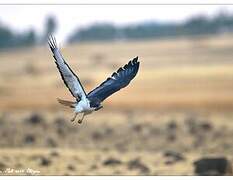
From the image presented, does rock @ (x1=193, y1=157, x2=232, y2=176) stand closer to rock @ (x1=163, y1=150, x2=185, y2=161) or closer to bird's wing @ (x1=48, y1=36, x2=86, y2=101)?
rock @ (x1=163, y1=150, x2=185, y2=161)

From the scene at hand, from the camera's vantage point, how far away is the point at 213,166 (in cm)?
1398

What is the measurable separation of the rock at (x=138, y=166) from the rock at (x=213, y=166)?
789mm

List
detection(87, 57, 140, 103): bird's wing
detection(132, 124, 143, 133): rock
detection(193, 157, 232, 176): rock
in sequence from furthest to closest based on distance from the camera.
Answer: detection(132, 124, 143, 133): rock
detection(193, 157, 232, 176): rock
detection(87, 57, 140, 103): bird's wing

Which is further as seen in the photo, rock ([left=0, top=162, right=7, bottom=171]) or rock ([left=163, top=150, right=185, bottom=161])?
rock ([left=163, top=150, right=185, bottom=161])

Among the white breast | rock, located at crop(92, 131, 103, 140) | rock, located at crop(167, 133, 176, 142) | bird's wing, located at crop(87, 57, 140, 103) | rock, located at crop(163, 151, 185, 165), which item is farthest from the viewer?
rock, located at crop(92, 131, 103, 140)

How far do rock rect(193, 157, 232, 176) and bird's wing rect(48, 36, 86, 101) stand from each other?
3365 millimetres

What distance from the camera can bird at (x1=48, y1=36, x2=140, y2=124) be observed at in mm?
10930

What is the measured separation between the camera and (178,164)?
14.8 metres

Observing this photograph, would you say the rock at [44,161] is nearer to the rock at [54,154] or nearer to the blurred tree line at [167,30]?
the rock at [54,154]

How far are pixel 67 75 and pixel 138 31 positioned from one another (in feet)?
200

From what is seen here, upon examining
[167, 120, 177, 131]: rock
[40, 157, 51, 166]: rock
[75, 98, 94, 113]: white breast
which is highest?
[167, 120, 177, 131]: rock

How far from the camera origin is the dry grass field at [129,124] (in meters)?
14.6

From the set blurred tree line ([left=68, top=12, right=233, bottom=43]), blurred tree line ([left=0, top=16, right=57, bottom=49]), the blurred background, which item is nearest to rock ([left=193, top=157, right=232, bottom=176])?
the blurred background
